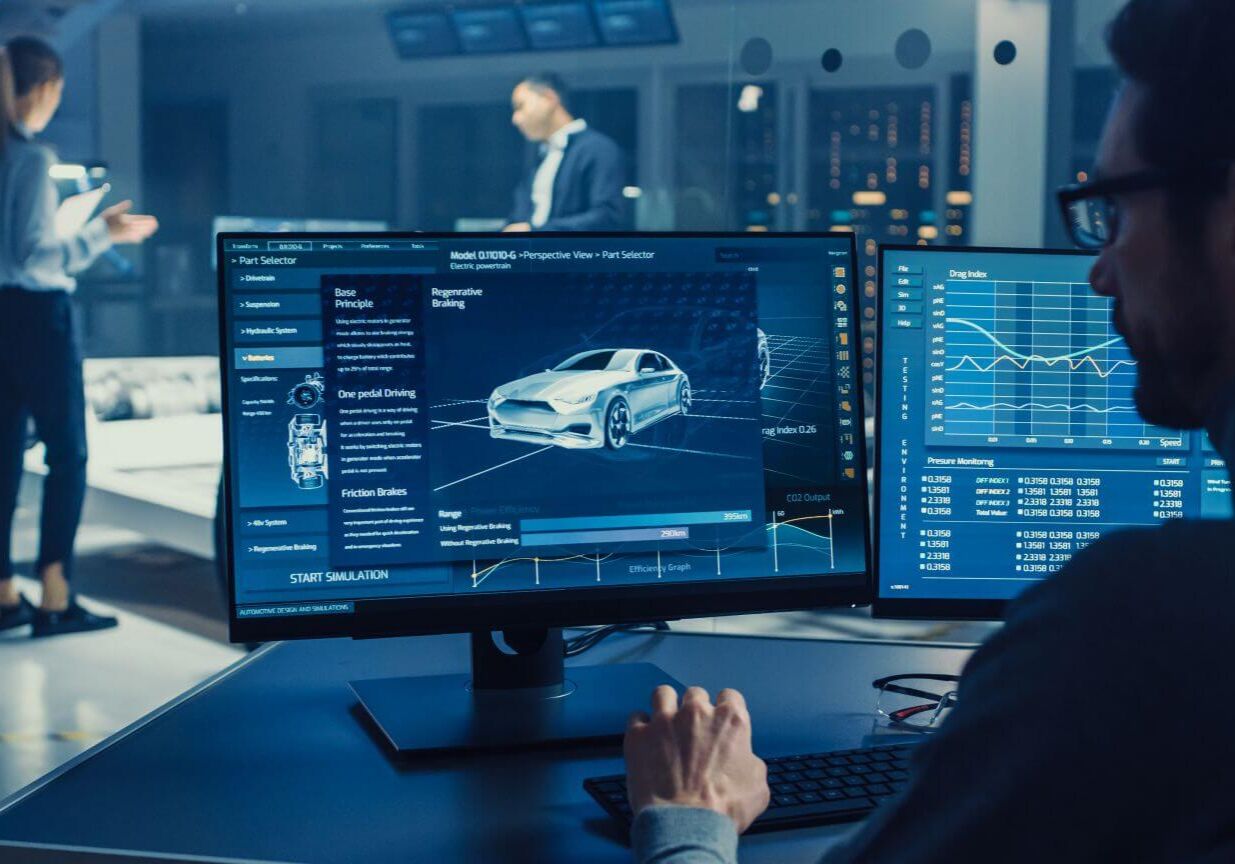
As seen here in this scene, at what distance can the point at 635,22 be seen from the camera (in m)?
3.69

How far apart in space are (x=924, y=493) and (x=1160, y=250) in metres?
0.59

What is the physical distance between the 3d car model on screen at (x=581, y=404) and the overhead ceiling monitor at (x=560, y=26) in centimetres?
267

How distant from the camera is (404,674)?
1.41 m

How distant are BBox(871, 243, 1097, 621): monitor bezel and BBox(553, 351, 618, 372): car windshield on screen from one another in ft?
0.84

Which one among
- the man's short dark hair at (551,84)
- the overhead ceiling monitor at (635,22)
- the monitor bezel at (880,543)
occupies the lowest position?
the monitor bezel at (880,543)

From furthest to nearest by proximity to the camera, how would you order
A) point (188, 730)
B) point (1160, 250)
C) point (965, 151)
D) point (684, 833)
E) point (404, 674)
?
point (965, 151)
point (404, 674)
point (188, 730)
point (684, 833)
point (1160, 250)

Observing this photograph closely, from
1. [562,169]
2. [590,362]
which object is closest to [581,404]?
[590,362]

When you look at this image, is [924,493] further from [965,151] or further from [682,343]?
[965,151]

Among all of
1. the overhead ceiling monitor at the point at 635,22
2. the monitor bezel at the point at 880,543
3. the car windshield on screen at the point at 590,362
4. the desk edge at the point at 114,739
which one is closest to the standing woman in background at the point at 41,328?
the overhead ceiling monitor at the point at 635,22

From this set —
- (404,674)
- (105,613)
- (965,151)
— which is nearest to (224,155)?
(105,613)

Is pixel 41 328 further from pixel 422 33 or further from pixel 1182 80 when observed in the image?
pixel 1182 80

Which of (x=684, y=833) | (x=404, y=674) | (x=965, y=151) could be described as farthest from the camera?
(x=965, y=151)

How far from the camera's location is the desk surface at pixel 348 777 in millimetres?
987

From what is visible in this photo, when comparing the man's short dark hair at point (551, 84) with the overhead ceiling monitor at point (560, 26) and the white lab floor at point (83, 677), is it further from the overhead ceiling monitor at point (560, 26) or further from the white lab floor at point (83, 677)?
the white lab floor at point (83, 677)
